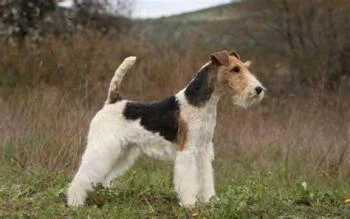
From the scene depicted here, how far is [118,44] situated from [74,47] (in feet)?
4.81

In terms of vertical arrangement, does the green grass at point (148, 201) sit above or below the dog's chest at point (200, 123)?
below

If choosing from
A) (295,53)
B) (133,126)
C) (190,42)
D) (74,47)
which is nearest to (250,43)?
(295,53)

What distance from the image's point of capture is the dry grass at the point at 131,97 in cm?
947

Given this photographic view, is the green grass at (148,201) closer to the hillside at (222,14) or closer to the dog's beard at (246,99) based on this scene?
the dog's beard at (246,99)

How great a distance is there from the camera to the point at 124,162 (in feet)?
21.8

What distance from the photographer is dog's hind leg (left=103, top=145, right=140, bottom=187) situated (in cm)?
654

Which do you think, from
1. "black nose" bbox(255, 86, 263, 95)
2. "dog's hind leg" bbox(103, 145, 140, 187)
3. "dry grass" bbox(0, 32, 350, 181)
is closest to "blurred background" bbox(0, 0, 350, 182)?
"dry grass" bbox(0, 32, 350, 181)

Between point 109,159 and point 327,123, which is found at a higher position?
point 109,159

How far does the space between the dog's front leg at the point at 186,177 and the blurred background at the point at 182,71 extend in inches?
111

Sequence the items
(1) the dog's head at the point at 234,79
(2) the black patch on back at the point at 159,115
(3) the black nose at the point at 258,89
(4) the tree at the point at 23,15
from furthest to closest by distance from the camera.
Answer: (4) the tree at the point at 23,15 → (2) the black patch on back at the point at 159,115 → (1) the dog's head at the point at 234,79 → (3) the black nose at the point at 258,89

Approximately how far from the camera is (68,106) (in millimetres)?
11016

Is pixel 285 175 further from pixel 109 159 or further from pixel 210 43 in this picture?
pixel 210 43

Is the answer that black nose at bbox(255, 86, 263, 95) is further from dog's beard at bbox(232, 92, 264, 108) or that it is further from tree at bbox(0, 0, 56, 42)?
tree at bbox(0, 0, 56, 42)

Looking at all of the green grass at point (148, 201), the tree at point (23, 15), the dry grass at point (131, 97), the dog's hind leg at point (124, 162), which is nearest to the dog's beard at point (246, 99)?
the green grass at point (148, 201)
